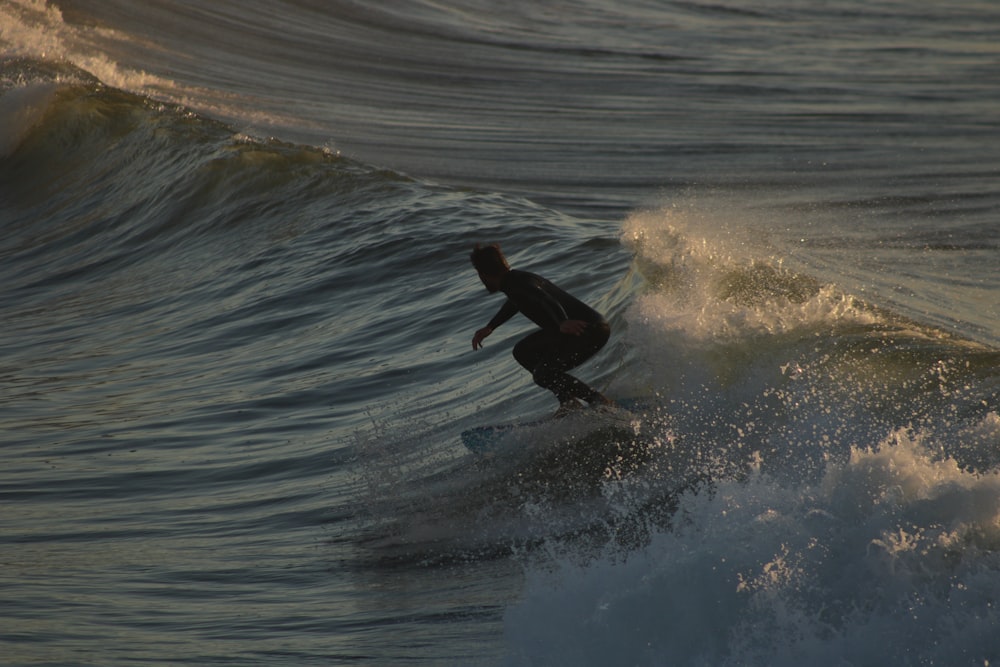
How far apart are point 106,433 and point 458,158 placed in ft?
28.4

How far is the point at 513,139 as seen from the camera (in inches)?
727

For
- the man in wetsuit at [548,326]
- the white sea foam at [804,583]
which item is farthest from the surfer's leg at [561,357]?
the white sea foam at [804,583]

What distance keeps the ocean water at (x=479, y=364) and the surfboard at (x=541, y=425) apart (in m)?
0.05

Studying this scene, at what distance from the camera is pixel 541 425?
805 cm

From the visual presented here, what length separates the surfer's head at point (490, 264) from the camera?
7383mm

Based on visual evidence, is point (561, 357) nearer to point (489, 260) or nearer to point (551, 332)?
point (551, 332)

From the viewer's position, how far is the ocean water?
18.0 ft

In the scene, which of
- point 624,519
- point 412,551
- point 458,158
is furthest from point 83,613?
point 458,158

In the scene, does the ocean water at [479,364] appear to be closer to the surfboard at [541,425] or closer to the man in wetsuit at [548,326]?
the surfboard at [541,425]

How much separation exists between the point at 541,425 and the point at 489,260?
1.23 metres

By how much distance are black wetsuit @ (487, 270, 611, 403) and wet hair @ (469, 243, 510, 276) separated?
0.30ft

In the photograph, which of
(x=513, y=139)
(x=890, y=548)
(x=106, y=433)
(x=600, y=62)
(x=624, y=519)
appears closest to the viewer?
(x=890, y=548)

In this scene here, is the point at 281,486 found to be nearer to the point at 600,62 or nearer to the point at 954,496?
the point at 954,496

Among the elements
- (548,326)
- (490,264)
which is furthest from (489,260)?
(548,326)
